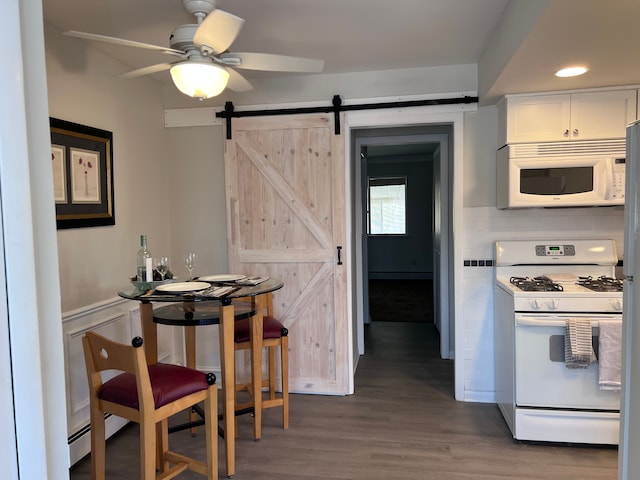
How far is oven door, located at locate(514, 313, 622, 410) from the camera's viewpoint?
2.66 metres

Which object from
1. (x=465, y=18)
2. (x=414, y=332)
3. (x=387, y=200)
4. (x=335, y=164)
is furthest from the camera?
(x=387, y=200)

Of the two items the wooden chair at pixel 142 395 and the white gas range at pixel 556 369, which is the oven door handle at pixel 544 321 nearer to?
the white gas range at pixel 556 369

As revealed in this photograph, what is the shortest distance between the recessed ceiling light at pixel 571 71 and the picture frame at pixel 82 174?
2778 millimetres

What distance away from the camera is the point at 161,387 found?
209 cm

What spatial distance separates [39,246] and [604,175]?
320 centimetres

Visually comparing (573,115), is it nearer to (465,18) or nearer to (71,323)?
(465,18)

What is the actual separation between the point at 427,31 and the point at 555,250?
1.72 m

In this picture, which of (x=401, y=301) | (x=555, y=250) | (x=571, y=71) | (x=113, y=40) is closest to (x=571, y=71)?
(x=571, y=71)

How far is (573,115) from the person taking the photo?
9.53ft

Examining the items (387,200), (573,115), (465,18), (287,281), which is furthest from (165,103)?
(387,200)

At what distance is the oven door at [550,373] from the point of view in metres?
2.66

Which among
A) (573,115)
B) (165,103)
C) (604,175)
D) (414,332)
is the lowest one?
(414,332)

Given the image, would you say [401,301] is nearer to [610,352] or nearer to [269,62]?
[610,352]

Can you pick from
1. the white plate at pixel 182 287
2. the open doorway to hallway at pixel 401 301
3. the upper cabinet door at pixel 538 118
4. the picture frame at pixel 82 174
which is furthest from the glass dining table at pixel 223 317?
the open doorway to hallway at pixel 401 301
